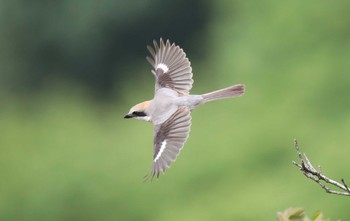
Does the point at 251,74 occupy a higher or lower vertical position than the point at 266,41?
lower

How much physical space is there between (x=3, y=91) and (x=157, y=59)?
45.8ft

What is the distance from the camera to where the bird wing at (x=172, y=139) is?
4.81 m

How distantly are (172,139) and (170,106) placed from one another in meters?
0.16

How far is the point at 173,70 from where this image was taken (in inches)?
207

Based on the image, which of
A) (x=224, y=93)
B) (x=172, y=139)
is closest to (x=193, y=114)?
(x=224, y=93)

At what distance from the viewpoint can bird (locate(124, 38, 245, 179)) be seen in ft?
15.9

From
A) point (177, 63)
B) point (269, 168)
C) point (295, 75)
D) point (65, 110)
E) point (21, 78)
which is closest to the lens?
point (177, 63)

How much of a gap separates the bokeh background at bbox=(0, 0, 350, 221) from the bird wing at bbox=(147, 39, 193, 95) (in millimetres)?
5048

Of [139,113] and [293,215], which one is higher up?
[139,113]

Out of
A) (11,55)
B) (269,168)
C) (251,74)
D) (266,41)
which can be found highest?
(11,55)

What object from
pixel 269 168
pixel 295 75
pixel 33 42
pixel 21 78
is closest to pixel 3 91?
pixel 21 78

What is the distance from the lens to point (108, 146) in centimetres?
1545

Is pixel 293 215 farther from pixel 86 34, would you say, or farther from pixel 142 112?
pixel 86 34

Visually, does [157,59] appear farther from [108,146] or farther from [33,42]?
[33,42]
